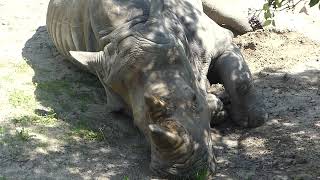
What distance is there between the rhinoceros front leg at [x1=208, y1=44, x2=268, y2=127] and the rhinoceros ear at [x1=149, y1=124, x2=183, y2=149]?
1715 millimetres

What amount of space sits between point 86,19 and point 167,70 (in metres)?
2.00

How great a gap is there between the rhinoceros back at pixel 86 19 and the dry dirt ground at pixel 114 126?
0.53 meters

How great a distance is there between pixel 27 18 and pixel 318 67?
5.18 metres

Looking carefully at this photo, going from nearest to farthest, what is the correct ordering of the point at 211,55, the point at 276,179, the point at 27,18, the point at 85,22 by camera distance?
the point at 276,179 < the point at 211,55 < the point at 85,22 < the point at 27,18

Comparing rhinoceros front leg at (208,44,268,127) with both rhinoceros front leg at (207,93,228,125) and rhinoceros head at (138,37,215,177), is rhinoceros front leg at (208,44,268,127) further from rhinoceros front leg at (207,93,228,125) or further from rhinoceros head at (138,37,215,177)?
rhinoceros head at (138,37,215,177)

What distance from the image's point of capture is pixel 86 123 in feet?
23.4

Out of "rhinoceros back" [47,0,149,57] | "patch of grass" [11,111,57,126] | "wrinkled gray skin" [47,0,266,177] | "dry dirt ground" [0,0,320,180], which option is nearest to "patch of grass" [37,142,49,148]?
"dry dirt ground" [0,0,320,180]

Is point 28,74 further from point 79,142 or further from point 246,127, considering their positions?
point 246,127

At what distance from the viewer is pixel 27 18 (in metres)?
10.7

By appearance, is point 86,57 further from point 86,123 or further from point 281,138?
point 281,138

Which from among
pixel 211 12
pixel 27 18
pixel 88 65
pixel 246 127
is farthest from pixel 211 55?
pixel 27 18

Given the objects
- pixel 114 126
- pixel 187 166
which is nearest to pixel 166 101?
pixel 187 166

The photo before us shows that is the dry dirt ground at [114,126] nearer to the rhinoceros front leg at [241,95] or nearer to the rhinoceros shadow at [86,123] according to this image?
the rhinoceros shadow at [86,123]

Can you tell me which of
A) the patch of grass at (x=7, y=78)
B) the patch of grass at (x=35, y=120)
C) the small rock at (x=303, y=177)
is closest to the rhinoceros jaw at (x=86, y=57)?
the patch of grass at (x=35, y=120)
